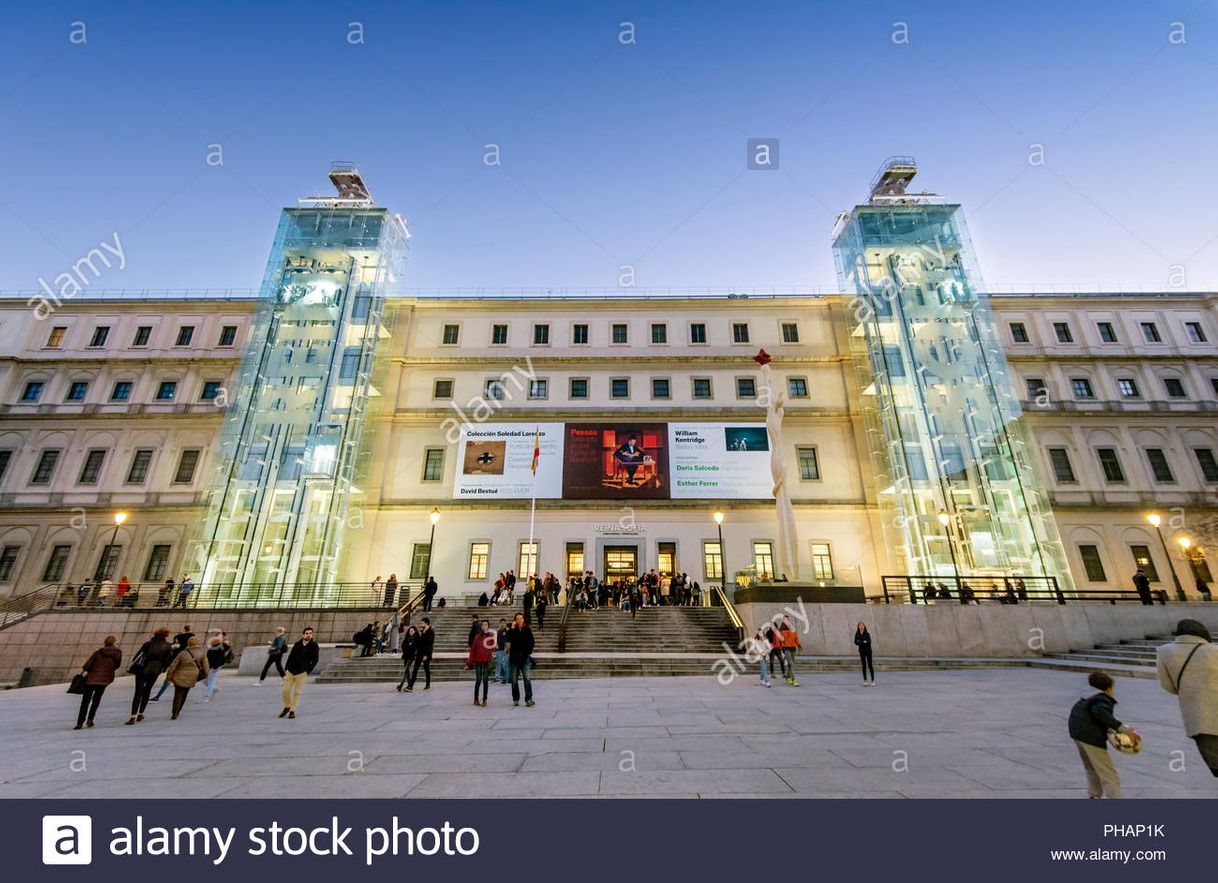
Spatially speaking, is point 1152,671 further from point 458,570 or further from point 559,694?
point 458,570

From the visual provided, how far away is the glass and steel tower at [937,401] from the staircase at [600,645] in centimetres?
1309

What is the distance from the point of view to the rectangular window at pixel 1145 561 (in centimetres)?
2712

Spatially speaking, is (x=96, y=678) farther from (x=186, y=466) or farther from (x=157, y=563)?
(x=186, y=466)

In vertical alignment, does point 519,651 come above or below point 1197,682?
below

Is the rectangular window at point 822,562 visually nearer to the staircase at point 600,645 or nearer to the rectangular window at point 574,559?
the staircase at point 600,645

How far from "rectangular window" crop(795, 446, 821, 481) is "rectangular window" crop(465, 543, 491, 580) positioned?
17827 mm

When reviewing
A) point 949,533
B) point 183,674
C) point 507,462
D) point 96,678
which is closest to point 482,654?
point 183,674

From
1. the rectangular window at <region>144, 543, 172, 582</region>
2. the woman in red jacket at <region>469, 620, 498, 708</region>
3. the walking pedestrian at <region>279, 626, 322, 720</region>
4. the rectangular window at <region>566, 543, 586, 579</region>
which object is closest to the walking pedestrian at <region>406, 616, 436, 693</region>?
the woman in red jacket at <region>469, 620, 498, 708</region>

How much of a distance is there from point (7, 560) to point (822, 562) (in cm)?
4315

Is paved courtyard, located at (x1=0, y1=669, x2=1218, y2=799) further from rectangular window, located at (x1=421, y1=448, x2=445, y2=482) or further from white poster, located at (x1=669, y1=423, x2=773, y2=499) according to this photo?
rectangular window, located at (x1=421, y1=448, x2=445, y2=482)

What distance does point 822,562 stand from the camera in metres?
28.1

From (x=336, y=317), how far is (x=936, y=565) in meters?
34.7

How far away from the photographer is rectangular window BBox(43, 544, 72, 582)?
90.5ft

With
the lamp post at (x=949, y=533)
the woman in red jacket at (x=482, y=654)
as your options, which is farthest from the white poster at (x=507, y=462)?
the lamp post at (x=949, y=533)
